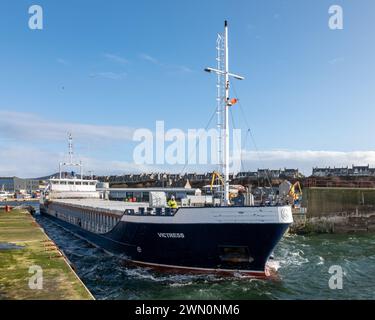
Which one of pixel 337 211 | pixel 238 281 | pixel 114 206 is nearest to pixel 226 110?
pixel 238 281

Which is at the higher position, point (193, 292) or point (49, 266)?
point (49, 266)

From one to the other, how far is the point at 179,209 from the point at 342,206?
37.8 meters

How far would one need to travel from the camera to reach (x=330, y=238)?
42406mm

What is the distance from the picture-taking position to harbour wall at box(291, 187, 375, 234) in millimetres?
48250

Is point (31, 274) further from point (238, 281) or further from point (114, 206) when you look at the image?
point (114, 206)

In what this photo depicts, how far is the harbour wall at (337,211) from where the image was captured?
48.2m

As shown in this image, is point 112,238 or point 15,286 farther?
point 112,238

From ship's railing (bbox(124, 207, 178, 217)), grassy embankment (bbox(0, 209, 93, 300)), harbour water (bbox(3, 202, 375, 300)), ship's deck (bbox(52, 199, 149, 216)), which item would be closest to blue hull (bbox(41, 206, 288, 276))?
ship's railing (bbox(124, 207, 178, 217))

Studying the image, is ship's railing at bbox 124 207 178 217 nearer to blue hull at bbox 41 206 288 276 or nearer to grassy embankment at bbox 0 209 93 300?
blue hull at bbox 41 206 288 276

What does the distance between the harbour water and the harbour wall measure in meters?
16.2

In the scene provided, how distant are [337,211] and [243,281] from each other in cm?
3601
